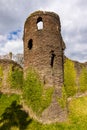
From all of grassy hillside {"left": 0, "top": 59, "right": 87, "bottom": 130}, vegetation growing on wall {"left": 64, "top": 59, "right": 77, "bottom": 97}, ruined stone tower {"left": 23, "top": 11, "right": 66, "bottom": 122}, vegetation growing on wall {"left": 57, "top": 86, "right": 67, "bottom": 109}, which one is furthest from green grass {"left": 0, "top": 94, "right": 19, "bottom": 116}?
vegetation growing on wall {"left": 64, "top": 59, "right": 77, "bottom": 97}

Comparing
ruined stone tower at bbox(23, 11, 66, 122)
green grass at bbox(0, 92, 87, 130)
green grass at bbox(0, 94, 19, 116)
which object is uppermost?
ruined stone tower at bbox(23, 11, 66, 122)

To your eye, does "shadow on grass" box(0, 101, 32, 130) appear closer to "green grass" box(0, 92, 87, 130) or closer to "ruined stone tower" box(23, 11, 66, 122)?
"green grass" box(0, 92, 87, 130)

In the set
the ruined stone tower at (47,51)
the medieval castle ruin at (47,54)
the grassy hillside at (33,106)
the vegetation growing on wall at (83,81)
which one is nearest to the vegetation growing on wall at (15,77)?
the grassy hillside at (33,106)

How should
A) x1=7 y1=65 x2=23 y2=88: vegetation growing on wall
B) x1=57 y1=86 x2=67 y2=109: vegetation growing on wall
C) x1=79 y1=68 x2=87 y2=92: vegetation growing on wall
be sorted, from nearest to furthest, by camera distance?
1. x1=57 y1=86 x2=67 y2=109: vegetation growing on wall
2. x1=7 y1=65 x2=23 y2=88: vegetation growing on wall
3. x1=79 y1=68 x2=87 y2=92: vegetation growing on wall

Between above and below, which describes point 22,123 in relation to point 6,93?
below

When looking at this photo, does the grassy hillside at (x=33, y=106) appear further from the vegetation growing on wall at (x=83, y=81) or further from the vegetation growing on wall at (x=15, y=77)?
the vegetation growing on wall at (x=83, y=81)

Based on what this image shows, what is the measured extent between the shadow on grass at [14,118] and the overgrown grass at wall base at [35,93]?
2.68 ft

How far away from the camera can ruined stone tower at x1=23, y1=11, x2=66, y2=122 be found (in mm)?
21516

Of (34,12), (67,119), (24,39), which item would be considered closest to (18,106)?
(67,119)

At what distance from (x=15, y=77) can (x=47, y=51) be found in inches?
167

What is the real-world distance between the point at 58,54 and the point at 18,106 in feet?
16.0

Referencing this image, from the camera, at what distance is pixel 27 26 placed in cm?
2342

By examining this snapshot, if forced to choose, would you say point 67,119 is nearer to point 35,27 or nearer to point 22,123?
point 22,123

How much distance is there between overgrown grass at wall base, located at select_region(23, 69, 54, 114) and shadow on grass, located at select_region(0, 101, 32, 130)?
0.82 m
